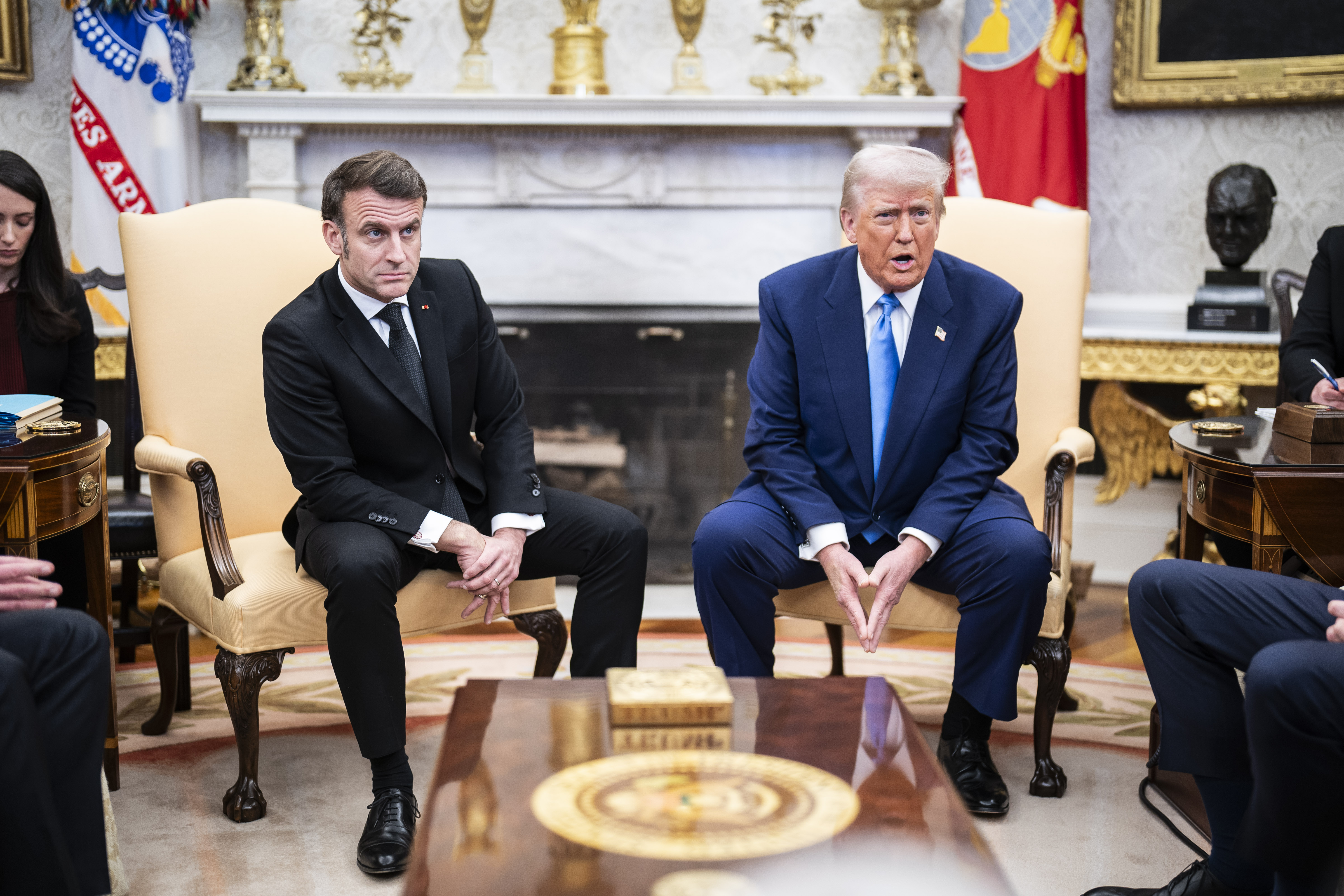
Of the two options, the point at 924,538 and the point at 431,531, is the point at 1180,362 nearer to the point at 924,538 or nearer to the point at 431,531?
the point at 924,538

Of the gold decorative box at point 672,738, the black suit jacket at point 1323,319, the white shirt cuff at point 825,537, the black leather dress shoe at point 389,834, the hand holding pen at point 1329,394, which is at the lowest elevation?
the black leather dress shoe at point 389,834

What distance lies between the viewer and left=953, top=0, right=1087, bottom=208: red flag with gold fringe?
4.12 m

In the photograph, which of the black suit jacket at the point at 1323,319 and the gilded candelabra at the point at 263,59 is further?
the gilded candelabra at the point at 263,59

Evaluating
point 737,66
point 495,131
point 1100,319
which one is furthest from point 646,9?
point 1100,319

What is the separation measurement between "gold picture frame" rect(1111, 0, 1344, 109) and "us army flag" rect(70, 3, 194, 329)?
3.35 m

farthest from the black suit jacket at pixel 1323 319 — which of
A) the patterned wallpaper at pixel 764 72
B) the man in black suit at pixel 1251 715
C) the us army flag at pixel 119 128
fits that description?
the us army flag at pixel 119 128

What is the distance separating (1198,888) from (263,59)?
3828mm

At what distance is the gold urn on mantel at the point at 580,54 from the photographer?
421 cm

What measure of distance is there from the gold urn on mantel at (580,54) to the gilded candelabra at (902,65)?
3.18ft

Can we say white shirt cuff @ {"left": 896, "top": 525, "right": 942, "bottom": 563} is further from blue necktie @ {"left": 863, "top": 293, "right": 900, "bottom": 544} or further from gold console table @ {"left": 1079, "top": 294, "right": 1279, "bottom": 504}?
gold console table @ {"left": 1079, "top": 294, "right": 1279, "bottom": 504}

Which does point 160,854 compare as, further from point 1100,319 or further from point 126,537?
point 1100,319

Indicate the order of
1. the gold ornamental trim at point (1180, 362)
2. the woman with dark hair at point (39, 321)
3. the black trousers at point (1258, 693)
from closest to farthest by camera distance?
the black trousers at point (1258, 693), the woman with dark hair at point (39, 321), the gold ornamental trim at point (1180, 362)

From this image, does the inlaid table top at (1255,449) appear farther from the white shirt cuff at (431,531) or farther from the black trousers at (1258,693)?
the white shirt cuff at (431,531)

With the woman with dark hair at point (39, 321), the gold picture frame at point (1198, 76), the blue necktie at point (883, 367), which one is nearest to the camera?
the blue necktie at point (883, 367)
